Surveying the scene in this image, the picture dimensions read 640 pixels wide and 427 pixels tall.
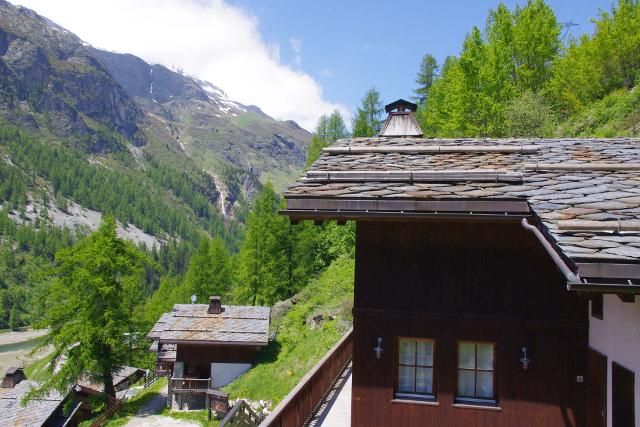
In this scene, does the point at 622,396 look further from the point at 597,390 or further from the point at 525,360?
the point at 525,360

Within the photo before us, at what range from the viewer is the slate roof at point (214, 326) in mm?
29375

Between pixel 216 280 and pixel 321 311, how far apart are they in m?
28.8

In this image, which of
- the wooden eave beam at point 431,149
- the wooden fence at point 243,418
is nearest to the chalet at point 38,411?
the wooden fence at point 243,418

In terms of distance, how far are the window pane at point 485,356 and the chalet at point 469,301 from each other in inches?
0.6

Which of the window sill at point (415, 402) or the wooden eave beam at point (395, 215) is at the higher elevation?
the wooden eave beam at point (395, 215)

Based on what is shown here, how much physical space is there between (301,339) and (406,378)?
69.3 ft

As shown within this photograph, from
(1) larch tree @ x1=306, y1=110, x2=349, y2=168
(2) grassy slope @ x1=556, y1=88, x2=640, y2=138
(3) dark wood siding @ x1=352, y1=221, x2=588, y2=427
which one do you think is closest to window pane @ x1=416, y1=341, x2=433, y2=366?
(3) dark wood siding @ x1=352, y1=221, x2=588, y2=427

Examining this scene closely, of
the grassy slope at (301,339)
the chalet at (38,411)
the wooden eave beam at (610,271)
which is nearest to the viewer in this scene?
the wooden eave beam at (610,271)

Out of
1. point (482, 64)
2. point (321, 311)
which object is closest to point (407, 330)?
point (321, 311)

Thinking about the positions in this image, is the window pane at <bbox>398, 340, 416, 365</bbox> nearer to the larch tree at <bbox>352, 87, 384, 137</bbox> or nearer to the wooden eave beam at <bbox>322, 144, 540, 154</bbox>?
the wooden eave beam at <bbox>322, 144, 540, 154</bbox>

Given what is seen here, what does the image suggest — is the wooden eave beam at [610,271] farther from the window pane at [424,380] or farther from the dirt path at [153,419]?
the dirt path at [153,419]

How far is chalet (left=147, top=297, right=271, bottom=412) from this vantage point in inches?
1129

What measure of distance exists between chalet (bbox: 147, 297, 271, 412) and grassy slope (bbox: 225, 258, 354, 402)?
1.21 m

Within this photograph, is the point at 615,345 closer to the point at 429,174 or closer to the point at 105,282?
the point at 429,174
